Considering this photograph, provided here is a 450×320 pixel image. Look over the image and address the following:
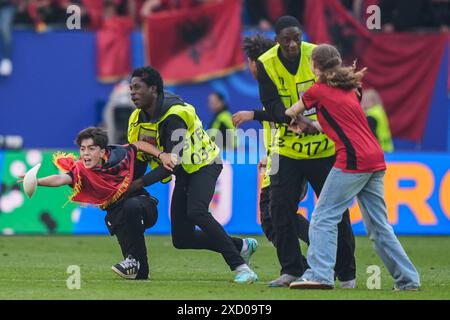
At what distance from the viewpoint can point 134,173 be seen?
11.1m

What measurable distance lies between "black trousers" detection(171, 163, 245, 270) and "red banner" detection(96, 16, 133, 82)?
10.4m

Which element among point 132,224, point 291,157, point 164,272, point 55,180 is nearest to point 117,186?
point 132,224

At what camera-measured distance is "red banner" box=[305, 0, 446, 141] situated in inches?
851

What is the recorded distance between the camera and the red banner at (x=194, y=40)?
68.9ft

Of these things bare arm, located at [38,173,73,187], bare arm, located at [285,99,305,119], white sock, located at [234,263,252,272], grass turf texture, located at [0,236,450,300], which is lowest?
grass turf texture, located at [0,236,450,300]

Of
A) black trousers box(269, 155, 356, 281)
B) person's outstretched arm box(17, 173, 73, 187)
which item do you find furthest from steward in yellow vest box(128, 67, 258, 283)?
person's outstretched arm box(17, 173, 73, 187)

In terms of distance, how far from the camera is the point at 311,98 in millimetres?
9547

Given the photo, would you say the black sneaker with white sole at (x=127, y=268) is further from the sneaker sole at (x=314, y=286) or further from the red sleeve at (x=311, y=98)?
the red sleeve at (x=311, y=98)

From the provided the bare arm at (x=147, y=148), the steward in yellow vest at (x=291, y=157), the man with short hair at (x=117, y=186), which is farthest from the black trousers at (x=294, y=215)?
the bare arm at (x=147, y=148)

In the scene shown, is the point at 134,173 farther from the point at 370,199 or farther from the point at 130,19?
the point at 130,19

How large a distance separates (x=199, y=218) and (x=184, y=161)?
21.5 inches

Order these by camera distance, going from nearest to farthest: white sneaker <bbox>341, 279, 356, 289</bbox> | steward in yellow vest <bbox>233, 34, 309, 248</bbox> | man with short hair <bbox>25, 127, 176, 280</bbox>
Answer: white sneaker <bbox>341, 279, 356, 289</bbox>
man with short hair <bbox>25, 127, 176, 280</bbox>
steward in yellow vest <bbox>233, 34, 309, 248</bbox>

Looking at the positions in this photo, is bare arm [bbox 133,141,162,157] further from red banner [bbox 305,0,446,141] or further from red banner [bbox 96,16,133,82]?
red banner [bbox 305,0,446,141]

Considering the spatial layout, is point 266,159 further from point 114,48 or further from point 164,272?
point 114,48
